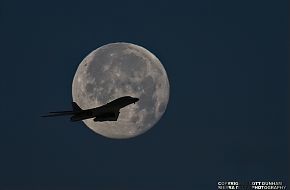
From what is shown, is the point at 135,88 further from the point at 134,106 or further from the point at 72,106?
the point at 72,106

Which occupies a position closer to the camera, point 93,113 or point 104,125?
point 93,113

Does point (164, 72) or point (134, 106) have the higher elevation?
point (164, 72)

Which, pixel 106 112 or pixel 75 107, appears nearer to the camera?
pixel 106 112

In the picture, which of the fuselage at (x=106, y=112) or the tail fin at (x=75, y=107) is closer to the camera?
the fuselage at (x=106, y=112)

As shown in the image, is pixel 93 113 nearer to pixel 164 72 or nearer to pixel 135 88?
pixel 135 88

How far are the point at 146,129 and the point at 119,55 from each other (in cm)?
1060

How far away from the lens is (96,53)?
236 feet

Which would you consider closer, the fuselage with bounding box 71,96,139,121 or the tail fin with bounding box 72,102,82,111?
the fuselage with bounding box 71,96,139,121

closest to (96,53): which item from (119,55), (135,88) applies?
(119,55)

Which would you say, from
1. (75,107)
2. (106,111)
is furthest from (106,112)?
(75,107)

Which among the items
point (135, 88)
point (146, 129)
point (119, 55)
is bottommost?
point (146, 129)

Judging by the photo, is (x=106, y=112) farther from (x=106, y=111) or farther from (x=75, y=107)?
(x=75, y=107)

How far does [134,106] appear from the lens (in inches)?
2724

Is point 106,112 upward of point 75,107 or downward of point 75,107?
downward
